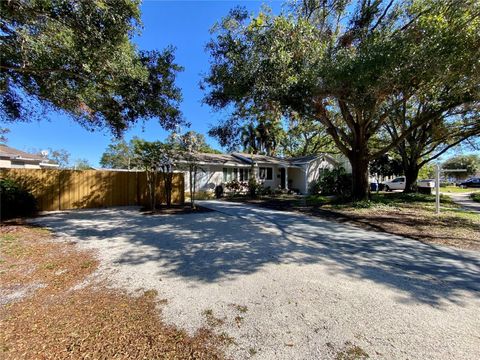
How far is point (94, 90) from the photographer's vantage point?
8.34 metres

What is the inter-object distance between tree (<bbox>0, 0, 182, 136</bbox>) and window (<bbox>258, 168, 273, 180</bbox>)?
12.5 m

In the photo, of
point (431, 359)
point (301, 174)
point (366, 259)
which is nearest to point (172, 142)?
point (366, 259)

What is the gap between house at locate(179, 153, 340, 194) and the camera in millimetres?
18519

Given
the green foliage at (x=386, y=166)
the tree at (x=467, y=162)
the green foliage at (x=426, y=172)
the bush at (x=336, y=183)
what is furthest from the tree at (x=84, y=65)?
the tree at (x=467, y=162)

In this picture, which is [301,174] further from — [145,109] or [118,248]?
[118,248]

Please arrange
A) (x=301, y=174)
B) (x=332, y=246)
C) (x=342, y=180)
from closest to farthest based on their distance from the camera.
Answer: (x=332, y=246) → (x=342, y=180) → (x=301, y=174)

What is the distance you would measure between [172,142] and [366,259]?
9275 millimetres

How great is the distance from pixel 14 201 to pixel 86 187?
300cm

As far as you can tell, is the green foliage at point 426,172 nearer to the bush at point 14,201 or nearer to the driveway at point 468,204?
the driveway at point 468,204

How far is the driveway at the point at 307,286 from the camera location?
98.6 inches

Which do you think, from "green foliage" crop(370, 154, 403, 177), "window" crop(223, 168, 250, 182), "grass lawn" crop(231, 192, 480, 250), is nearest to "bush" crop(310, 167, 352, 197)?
"grass lawn" crop(231, 192, 480, 250)

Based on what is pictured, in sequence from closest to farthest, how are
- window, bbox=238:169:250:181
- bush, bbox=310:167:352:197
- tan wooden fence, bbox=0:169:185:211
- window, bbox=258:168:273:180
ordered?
1. tan wooden fence, bbox=0:169:185:211
2. bush, bbox=310:167:352:197
3. window, bbox=238:169:250:181
4. window, bbox=258:168:273:180

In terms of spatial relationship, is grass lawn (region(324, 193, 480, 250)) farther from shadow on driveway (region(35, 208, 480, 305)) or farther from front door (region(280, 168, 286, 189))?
front door (region(280, 168, 286, 189))

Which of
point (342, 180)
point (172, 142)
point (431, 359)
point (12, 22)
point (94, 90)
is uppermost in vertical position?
point (12, 22)
